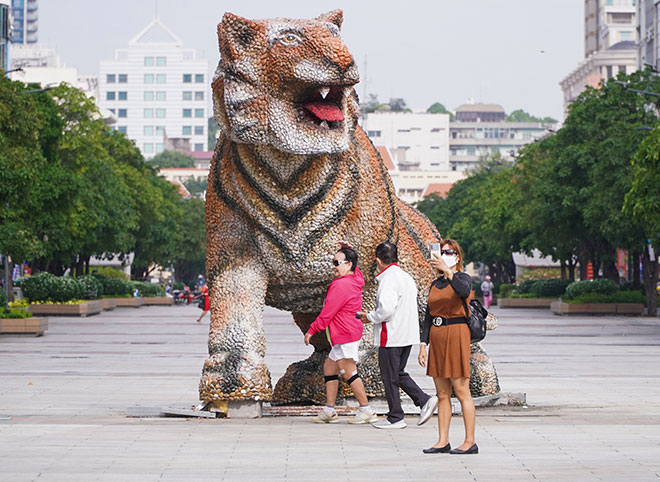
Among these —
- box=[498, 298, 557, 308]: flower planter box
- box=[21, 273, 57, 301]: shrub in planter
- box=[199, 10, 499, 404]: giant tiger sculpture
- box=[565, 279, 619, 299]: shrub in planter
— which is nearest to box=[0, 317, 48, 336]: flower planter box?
box=[21, 273, 57, 301]: shrub in planter

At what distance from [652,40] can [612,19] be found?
50336 millimetres

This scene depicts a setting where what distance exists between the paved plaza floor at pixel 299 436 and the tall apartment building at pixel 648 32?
5061 cm

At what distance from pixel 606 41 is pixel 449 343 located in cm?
11055

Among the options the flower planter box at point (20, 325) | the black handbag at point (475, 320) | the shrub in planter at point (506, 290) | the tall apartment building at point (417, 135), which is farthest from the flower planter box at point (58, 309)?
the tall apartment building at point (417, 135)

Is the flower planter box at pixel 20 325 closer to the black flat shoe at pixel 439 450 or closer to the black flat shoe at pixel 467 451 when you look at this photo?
the black flat shoe at pixel 439 450

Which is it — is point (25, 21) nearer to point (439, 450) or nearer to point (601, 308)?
point (601, 308)

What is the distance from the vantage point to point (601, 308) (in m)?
39.2

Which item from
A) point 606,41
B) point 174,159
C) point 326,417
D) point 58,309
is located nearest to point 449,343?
point 326,417

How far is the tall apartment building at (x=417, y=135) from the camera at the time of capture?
187250mm

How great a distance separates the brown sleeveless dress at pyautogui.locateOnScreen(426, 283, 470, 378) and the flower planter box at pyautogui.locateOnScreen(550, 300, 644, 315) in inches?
1220

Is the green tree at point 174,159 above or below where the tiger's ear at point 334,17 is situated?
above

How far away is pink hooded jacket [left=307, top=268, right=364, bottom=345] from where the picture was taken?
379 inches

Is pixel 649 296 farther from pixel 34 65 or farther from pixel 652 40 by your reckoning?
pixel 34 65

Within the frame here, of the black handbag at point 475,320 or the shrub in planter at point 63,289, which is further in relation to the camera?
the shrub in planter at point 63,289
